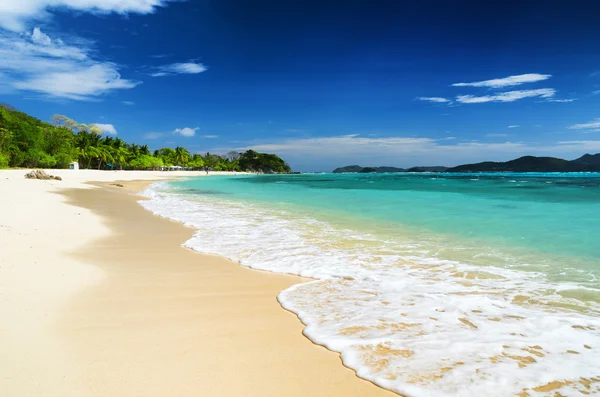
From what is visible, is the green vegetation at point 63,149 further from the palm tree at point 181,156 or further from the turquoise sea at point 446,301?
the turquoise sea at point 446,301

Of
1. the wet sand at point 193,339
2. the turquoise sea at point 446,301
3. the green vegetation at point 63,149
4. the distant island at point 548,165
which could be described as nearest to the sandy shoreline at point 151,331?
the wet sand at point 193,339

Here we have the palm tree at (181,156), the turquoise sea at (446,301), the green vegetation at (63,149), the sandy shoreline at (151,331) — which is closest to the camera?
the sandy shoreline at (151,331)

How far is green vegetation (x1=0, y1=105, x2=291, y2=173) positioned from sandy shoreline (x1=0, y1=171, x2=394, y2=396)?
4952 centimetres

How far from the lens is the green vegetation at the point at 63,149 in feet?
162

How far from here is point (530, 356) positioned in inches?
115

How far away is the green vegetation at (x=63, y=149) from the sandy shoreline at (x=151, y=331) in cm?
4952

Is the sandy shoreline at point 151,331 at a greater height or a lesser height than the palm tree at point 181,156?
lesser

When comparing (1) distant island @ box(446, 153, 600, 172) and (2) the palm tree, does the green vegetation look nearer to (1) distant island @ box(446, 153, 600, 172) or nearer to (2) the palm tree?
(2) the palm tree

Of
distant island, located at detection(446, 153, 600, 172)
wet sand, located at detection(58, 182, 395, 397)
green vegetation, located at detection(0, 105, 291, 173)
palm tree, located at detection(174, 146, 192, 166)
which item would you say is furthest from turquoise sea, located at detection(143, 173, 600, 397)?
distant island, located at detection(446, 153, 600, 172)

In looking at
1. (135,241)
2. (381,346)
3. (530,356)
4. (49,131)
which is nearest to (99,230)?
(135,241)

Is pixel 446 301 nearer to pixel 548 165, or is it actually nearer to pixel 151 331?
pixel 151 331

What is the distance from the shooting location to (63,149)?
58.6m

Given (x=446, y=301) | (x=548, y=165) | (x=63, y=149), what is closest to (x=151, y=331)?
(x=446, y=301)

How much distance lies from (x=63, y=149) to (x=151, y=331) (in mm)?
68791
